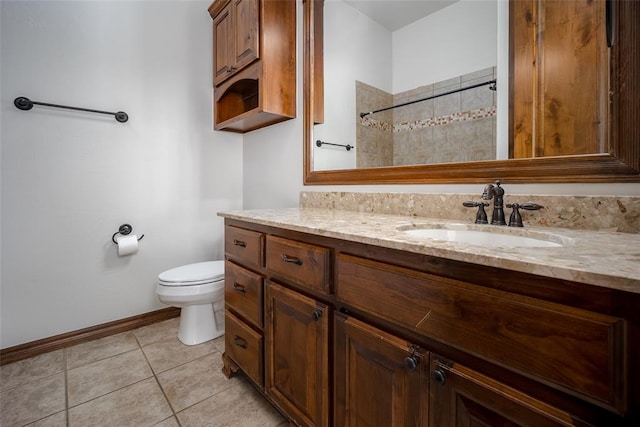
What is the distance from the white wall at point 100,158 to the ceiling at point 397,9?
136cm

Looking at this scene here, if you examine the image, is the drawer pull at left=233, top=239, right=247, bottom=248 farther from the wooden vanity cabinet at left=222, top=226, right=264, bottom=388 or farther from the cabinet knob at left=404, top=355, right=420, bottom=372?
the cabinet knob at left=404, top=355, right=420, bottom=372

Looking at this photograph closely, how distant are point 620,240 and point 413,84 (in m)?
0.94

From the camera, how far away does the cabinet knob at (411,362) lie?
674 millimetres

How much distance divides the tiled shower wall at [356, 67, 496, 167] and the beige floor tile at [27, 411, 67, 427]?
172 centimetres

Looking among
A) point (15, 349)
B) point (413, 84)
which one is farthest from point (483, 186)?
point (15, 349)

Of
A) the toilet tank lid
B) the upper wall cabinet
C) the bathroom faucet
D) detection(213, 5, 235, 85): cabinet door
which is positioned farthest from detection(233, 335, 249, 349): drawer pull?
detection(213, 5, 235, 85): cabinet door

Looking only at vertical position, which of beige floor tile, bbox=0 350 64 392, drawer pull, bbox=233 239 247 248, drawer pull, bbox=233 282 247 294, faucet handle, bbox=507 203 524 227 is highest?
faucet handle, bbox=507 203 524 227

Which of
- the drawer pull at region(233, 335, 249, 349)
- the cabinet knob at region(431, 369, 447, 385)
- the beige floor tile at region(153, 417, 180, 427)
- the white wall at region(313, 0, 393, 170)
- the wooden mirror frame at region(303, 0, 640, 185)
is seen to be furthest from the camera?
the white wall at region(313, 0, 393, 170)

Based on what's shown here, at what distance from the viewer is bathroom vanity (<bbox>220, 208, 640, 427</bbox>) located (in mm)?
450

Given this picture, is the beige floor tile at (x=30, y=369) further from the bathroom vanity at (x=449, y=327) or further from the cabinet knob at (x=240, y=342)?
the bathroom vanity at (x=449, y=327)

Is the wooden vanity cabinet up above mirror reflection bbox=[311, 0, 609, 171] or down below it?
below

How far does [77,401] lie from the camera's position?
52.5 inches

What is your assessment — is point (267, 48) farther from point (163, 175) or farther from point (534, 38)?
point (534, 38)

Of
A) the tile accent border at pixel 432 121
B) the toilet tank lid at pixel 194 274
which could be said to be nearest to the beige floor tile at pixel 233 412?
the toilet tank lid at pixel 194 274
